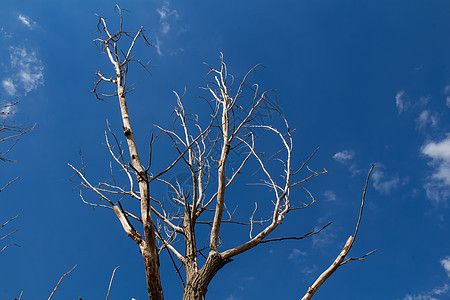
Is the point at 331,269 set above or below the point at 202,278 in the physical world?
below

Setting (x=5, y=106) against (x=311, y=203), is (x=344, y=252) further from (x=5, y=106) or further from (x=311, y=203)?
(x=5, y=106)

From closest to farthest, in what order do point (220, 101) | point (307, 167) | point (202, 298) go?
point (202, 298) → point (220, 101) → point (307, 167)

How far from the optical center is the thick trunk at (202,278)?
2.15m

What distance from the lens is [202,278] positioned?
7.24 ft

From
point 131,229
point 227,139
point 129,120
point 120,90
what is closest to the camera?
point 131,229

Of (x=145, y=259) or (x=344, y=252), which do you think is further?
(x=344, y=252)

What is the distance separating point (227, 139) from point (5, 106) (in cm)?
166

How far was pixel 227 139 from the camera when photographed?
2686mm

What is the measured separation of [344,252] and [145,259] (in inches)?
49.7

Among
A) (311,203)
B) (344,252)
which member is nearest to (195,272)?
(344,252)

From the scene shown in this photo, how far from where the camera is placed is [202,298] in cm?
214

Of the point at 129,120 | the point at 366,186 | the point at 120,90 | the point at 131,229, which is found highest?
the point at 120,90

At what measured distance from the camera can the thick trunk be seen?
7.04 ft

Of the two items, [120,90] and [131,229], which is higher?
[120,90]
